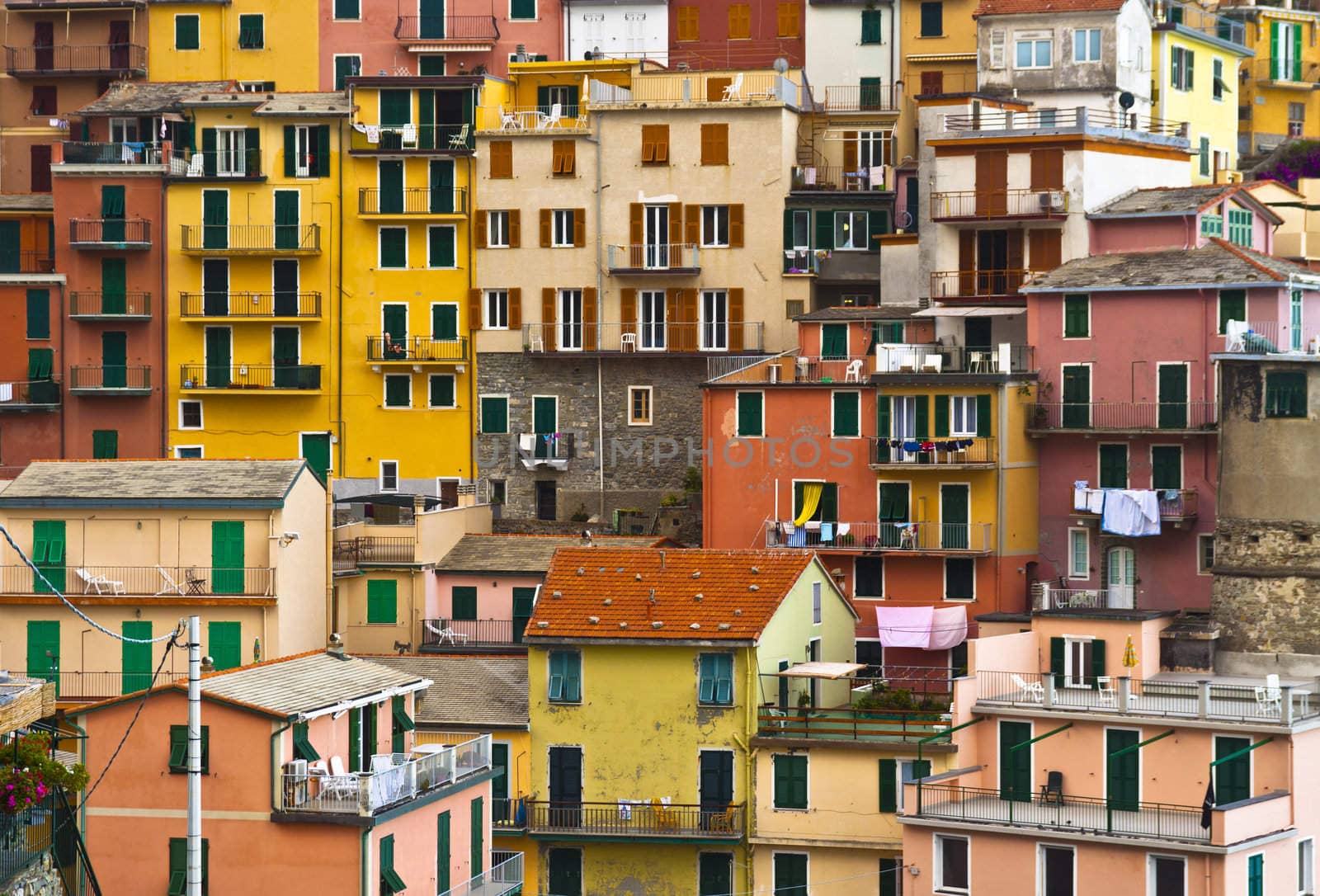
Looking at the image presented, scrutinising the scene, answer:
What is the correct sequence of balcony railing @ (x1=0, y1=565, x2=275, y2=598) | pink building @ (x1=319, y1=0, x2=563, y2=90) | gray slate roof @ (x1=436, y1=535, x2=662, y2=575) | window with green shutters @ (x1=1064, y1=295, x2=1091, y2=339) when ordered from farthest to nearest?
pink building @ (x1=319, y1=0, x2=563, y2=90) → gray slate roof @ (x1=436, y1=535, x2=662, y2=575) → window with green shutters @ (x1=1064, y1=295, x2=1091, y2=339) → balcony railing @ (x1=0, y1=565, x2=275, y2=598)

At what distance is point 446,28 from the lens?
9212 centimetres

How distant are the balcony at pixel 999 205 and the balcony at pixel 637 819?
862 inches

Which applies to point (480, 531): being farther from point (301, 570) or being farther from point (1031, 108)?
point (1031, 108)

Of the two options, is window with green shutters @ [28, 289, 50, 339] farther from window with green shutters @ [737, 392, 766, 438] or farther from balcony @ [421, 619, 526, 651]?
window with green shutters @ [737, 392, 766, 438]

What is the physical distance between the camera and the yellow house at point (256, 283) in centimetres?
8612

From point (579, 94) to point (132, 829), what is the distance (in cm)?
4138

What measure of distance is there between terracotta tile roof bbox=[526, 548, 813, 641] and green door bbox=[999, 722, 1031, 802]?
616 centimetres

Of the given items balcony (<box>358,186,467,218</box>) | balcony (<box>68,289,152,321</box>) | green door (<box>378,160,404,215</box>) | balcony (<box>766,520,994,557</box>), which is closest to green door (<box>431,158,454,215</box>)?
balcony (<box>358,186,467,218</box>)

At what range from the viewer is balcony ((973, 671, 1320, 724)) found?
59.0 meters

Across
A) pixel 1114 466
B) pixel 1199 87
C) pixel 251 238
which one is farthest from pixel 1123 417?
pixel 251 238

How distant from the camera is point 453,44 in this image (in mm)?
91812

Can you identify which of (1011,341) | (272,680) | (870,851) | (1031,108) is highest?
(1031,108)

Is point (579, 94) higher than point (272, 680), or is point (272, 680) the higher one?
point (579, 94)

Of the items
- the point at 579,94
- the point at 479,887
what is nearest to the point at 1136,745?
the point at 479,887
